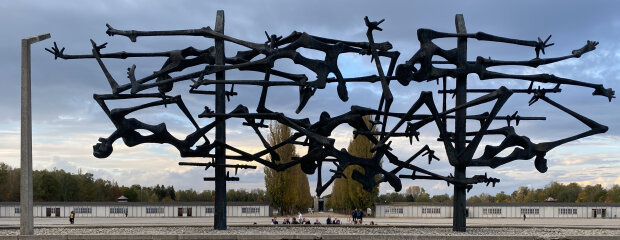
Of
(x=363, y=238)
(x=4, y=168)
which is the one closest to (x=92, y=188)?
(x=4, y=168)

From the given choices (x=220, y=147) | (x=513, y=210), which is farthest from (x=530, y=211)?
(x=220, y=147)

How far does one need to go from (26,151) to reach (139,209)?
3624cm

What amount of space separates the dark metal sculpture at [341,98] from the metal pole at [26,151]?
5.51 ft

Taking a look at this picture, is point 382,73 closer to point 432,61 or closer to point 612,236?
point 432,61

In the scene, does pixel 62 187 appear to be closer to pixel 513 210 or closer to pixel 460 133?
pixel 513 210

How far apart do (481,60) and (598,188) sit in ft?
283

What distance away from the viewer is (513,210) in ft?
189

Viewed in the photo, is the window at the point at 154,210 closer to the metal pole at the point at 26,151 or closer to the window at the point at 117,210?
Answer: the window at the point at 117,210

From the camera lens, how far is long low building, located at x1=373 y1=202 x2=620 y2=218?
57.4m

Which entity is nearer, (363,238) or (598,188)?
(363,238)

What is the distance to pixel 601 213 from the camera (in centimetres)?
5856

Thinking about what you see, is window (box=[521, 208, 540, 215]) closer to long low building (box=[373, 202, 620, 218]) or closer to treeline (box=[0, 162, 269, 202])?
long low building (box=[373, 202, 620, 218])

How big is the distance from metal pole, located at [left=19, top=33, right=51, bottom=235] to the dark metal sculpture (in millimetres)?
1680

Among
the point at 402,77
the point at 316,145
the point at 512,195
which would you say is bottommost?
the point at 512,195
